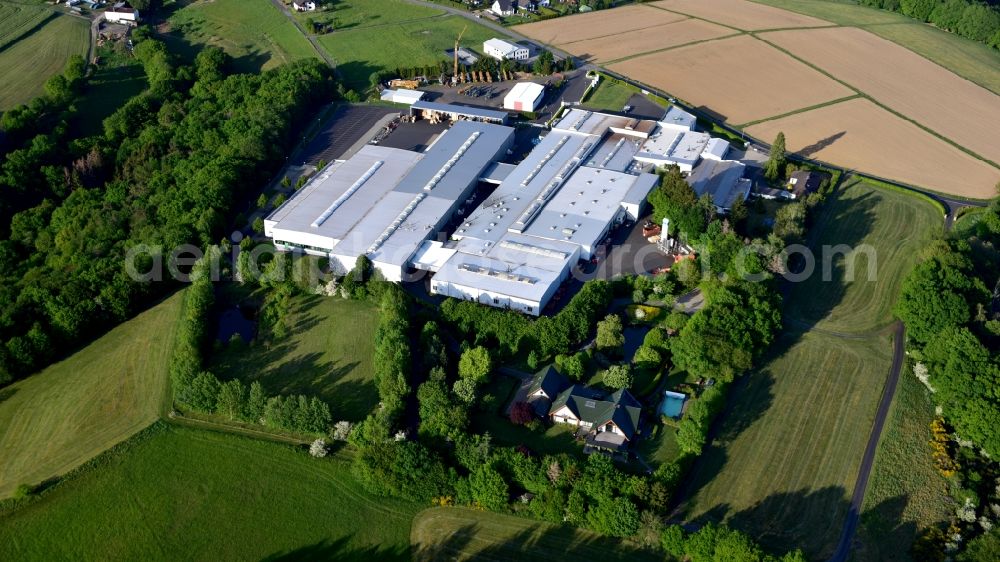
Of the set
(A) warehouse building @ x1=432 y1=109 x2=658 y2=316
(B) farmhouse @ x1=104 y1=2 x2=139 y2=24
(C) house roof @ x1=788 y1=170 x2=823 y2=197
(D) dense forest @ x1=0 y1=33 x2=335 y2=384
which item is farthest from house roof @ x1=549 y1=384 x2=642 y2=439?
(B) farmhouse @ x1=104 y1=2 x2=139 y2=24

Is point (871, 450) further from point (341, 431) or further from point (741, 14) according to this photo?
point (741, 14)

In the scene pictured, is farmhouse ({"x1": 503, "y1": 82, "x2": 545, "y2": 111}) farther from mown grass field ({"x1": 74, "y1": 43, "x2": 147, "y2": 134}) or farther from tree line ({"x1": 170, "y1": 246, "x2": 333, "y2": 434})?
tree line ({"x1": 170, "y1": 246, "x2": 333, "y2": 434})

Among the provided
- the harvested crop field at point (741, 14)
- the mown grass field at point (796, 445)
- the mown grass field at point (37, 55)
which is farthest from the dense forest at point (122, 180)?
the harvested crop field at point (741, 14)

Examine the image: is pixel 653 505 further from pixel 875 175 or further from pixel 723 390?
pixel 875 175

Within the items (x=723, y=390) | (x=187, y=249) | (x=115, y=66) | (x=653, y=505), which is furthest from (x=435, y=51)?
(x=653, y=505)

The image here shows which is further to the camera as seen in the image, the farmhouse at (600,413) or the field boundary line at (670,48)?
the field boundary line at (670,48)

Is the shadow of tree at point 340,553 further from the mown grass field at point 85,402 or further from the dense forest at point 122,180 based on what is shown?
the dense forest at point 122,180
